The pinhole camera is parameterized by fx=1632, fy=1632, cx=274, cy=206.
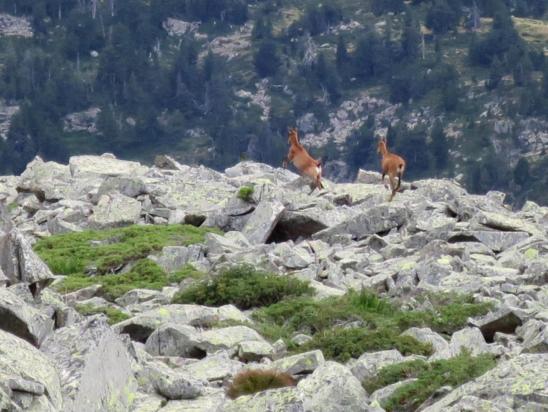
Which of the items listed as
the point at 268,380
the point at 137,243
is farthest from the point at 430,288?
the point at 268,380

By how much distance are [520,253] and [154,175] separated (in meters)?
11.6

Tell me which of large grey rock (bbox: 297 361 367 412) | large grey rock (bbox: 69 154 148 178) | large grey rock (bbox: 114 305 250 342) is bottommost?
large grey rock (bbox: 69 154 148 178)

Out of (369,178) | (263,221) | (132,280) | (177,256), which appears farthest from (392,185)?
(132,280)

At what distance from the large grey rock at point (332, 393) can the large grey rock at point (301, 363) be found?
164 centimetres

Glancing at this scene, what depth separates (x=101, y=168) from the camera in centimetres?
3497

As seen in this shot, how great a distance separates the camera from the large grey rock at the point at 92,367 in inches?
424

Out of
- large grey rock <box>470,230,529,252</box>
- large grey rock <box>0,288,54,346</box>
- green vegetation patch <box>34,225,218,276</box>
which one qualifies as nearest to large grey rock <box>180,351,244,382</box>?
large grey rock <box>0,288,54,346</box>

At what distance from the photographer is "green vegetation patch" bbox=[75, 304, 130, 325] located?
18.0m

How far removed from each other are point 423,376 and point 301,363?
3.31 feet

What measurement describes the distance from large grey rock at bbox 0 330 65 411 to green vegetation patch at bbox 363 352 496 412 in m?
3.17

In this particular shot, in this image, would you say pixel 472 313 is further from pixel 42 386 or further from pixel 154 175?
pixel 154 175

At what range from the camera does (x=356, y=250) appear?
79.0 feet

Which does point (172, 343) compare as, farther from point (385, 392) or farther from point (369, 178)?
point (369, 178)

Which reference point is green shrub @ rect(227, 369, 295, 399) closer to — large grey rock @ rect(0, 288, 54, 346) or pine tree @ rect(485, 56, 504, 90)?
large grey rock @ rect(0, 288, 54, 346)
